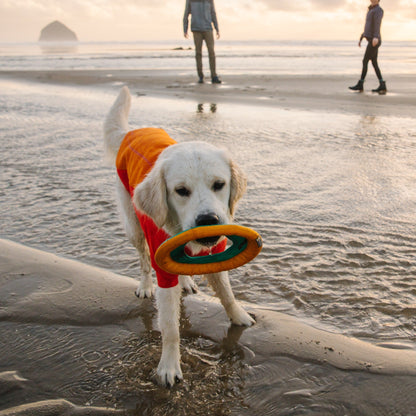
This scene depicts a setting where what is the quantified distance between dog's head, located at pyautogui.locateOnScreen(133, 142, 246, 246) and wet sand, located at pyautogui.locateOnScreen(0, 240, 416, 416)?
31.3 inches

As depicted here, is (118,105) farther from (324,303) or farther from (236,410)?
(236,410)

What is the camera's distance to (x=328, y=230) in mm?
4375

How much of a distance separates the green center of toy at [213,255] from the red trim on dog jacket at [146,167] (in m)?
0.15

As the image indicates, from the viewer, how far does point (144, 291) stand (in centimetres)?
358

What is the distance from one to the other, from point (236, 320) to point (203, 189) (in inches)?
41.5

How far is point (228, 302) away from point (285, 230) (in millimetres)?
1489

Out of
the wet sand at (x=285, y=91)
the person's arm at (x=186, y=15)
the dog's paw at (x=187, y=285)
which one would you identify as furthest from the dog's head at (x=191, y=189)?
the person's arm at (x=186, y=15)

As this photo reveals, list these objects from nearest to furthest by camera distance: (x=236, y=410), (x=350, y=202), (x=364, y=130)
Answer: (x=236, y=410) < (x=350, y=202) < (x=364, y=130)

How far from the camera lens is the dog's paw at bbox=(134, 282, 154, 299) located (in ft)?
11.6

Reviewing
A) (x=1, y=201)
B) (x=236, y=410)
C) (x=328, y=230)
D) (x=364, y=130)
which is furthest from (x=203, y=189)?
(x=364, y=130)

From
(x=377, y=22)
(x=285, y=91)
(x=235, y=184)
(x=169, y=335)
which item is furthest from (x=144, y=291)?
(x=377, y=22)

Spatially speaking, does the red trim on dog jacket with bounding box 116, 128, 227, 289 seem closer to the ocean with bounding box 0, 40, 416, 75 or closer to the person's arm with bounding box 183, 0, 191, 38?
the person's arm with bounding box 183, 0, 191, 38

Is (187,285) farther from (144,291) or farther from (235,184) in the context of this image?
(235,184)

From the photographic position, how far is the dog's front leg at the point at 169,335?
2568 millimetres
